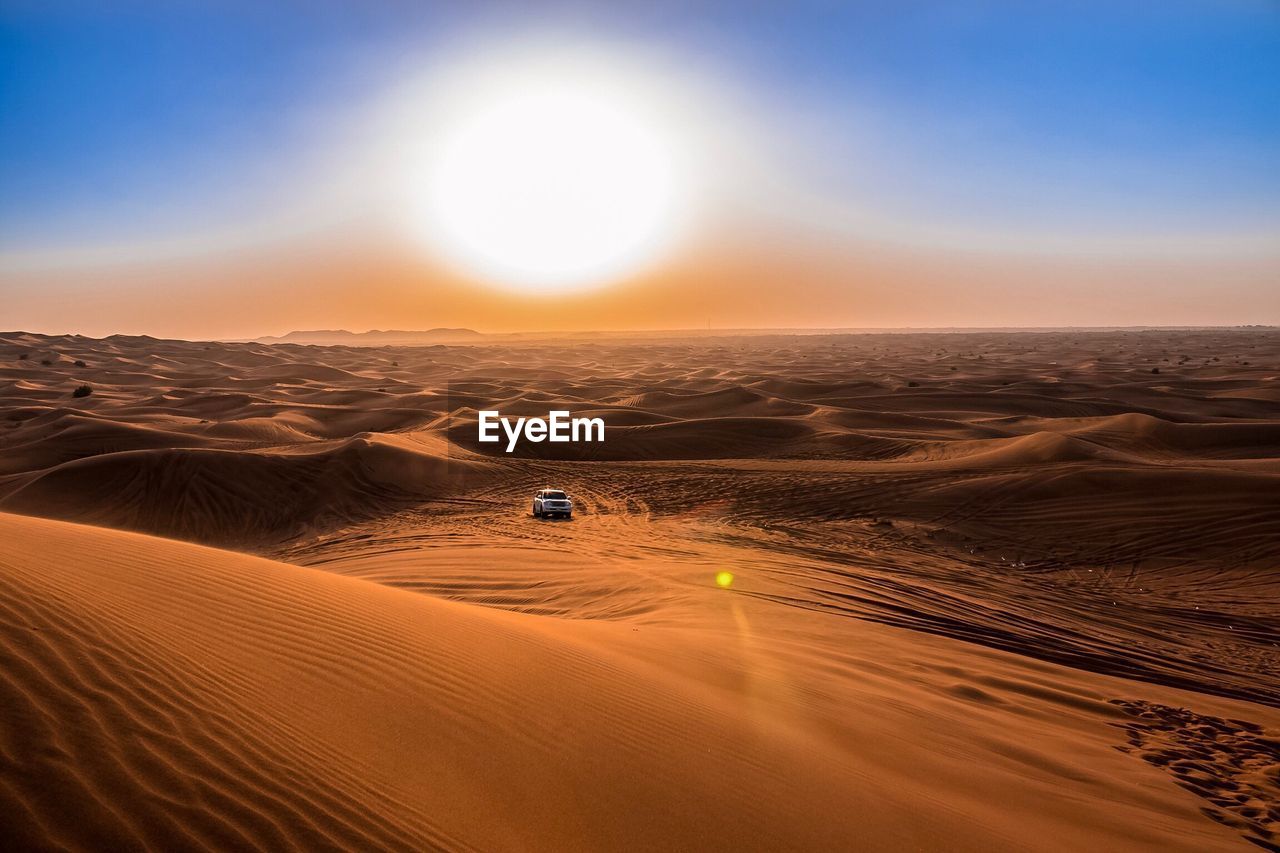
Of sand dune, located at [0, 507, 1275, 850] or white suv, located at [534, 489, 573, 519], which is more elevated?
sand dune, located at [0, 507, 1275, 850]

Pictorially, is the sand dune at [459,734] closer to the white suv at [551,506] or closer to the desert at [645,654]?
the desert at [645,654]

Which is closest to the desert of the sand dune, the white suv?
the sand dune

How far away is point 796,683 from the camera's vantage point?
732cm

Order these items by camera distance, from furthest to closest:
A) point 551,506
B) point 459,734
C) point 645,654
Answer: point 551,506
point 645,654
point 459,734

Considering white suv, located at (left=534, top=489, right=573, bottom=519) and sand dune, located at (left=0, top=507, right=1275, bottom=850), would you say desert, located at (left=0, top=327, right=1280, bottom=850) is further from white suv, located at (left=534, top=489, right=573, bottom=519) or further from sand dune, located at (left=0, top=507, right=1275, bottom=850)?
white suv, located at (left=534, top=489, right=573, bottom=519)

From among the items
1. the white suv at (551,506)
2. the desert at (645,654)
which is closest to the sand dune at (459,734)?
the desert at (645,654)

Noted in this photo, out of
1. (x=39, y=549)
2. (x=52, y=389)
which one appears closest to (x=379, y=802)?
(x=39, y=549)

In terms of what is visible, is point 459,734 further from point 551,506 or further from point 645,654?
point 551,506

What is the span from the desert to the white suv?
0.31 m

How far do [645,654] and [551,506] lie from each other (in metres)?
11.8

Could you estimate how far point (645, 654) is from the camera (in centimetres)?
766

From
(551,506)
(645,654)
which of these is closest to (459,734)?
(645,654)

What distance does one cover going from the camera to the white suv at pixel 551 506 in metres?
19.1

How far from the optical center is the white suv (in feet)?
62.8
